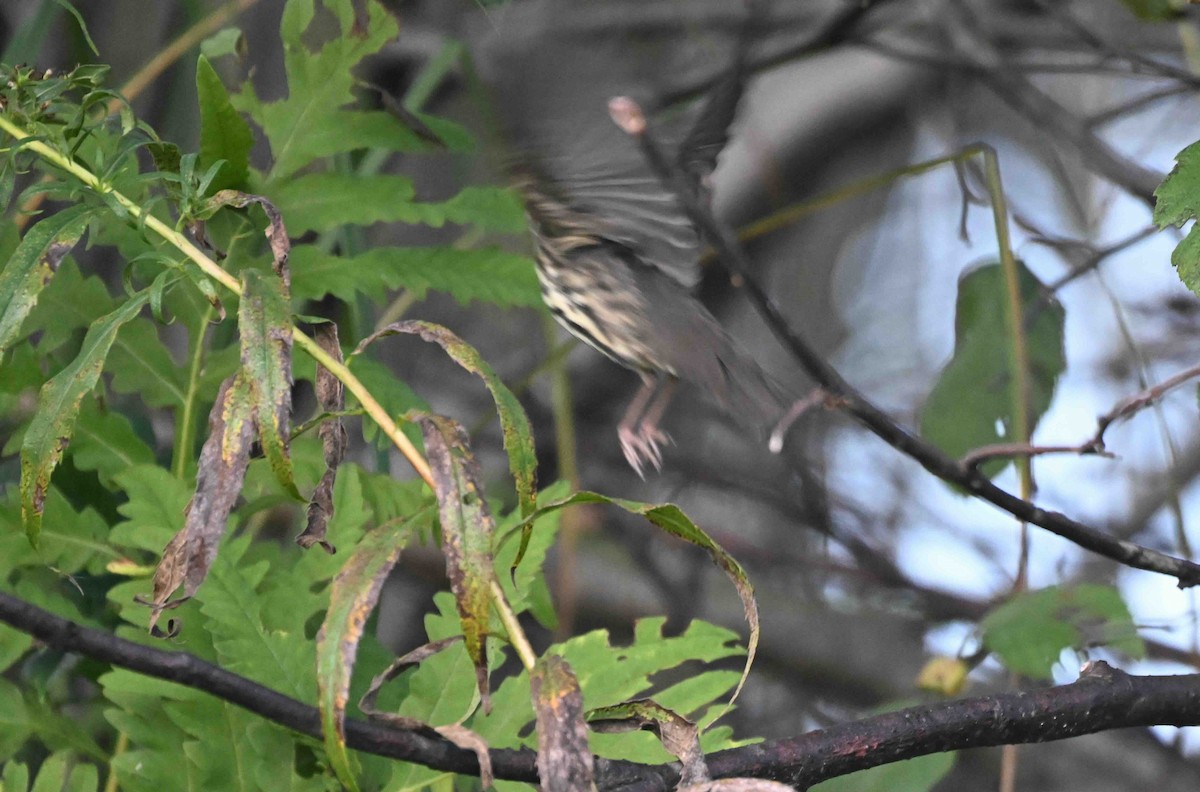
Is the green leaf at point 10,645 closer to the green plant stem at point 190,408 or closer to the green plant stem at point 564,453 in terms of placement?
the green plant stem at point 190,408

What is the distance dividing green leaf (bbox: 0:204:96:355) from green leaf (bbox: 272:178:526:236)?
0.32 meters

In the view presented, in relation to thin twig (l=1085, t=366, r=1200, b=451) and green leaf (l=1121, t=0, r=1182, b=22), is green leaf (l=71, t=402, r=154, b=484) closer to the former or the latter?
thin twig (l=1085, t=366, r=1200, b=451)

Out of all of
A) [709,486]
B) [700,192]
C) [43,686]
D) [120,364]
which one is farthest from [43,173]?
[709,486]

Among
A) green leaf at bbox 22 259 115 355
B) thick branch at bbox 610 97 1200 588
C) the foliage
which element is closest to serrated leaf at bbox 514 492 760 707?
the foliage

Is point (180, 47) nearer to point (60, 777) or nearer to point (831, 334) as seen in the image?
point (60, 777)

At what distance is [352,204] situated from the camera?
0.91 metres

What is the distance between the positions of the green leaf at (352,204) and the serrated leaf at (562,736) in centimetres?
50

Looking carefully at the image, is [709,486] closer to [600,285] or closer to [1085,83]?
[600,285]

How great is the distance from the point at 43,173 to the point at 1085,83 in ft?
8.67

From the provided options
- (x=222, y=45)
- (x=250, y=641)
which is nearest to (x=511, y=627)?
(x=250, y=641)

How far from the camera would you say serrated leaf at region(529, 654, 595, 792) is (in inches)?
17.8

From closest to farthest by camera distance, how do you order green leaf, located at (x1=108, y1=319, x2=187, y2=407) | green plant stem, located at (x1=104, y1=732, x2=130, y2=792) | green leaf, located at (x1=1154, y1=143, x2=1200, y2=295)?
green leaf, located at (x1=1154, y1=143, x2=1200, y2=295) → green plant stem, located at (x1=104, y1=732, x2=130, y2=792) → green leaf, located at (x1=108, y1=319, x2=187, y2=407)

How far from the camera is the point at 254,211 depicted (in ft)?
2.89

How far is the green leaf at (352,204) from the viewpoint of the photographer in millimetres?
906
